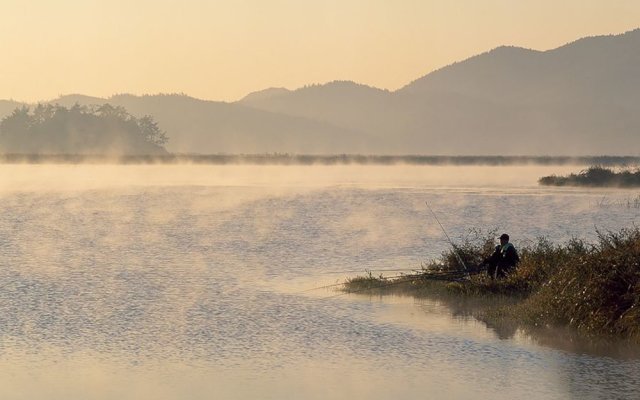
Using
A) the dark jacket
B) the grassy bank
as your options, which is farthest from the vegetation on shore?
the dark jacket

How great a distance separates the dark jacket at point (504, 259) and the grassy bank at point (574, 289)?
0.26 m

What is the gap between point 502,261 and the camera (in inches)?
1107

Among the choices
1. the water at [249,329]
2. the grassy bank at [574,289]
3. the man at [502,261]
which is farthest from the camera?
the man at [502,261]

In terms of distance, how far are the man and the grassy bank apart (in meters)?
0.19

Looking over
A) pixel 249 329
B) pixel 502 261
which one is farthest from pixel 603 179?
pixel 249 329

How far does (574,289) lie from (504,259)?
5.03 metres

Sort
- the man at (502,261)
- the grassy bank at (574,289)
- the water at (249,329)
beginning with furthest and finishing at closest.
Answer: the man at (502,261), the grassy bank at (574,289), the water at (249,329)

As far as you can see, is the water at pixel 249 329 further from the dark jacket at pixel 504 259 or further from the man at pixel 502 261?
the dark jacket at pixel 504 259

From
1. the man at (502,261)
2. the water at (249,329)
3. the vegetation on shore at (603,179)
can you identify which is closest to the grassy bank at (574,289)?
the man at (502,261)

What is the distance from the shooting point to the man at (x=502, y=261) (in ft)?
91.6

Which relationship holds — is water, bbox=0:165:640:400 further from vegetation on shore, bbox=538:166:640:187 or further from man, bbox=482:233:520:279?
vegetation on shore, bbox=538:166:640:187

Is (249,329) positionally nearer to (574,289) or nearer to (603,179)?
(574,289)

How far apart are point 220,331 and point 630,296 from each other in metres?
8.07

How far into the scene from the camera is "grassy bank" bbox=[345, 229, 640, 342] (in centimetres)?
2189
